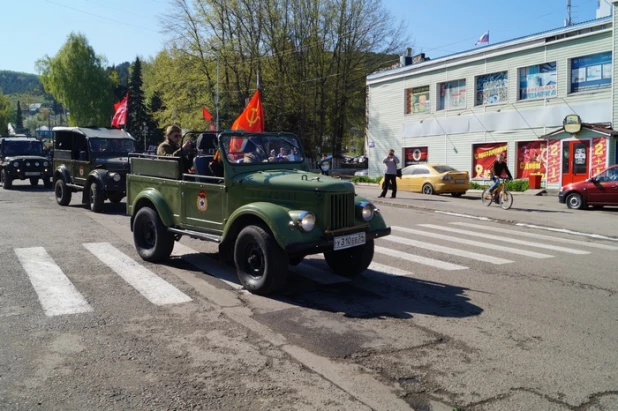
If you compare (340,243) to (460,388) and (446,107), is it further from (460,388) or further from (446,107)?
(446,107)

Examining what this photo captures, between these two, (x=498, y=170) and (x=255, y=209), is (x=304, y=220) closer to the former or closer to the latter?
(x=255, y=209)

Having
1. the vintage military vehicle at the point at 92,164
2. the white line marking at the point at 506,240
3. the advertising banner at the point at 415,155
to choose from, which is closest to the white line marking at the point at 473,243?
the white line marking at the point at 506,240

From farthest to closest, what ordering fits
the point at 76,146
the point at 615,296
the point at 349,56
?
1. the point at 349,56
2. the point at 76,146
3. the point at 615,296

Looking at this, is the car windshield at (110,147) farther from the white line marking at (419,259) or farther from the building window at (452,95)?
the building window at (452,95)

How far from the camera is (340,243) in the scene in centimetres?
697

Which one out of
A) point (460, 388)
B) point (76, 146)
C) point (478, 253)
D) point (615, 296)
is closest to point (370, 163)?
point (76, 146)

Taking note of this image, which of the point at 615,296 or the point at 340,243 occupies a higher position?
the point at 340,243

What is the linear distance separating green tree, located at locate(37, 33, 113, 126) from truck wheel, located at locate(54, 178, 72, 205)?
59.5 metres

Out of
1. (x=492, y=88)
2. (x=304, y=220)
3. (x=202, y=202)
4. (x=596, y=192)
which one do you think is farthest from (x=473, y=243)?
(x=492, y=88)

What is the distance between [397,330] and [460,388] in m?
1.42

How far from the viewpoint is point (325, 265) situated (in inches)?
352

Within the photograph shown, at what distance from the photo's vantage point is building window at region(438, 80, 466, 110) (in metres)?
31.0

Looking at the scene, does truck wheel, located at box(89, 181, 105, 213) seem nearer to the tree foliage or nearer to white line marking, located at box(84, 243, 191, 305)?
white line marking, located at box(84, 243, 191, 305)

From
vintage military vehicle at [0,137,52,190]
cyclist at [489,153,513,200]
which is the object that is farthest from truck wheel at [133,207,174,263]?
vintage military vehicle at [0,137,52,190]
